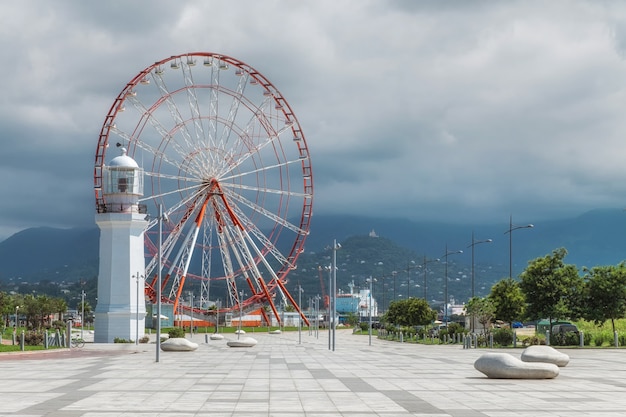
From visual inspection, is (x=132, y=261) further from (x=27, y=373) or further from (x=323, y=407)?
(x=323, y=407)

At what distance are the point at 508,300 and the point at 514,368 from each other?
133ft

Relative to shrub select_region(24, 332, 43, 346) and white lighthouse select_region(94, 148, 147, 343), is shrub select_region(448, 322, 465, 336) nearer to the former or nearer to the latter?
white lighthouse select_region(94, 148, 147, 343)

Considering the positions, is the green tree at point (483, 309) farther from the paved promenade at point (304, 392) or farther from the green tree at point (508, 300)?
the paved promenade at point (304, 392)

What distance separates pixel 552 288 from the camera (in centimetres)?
6581

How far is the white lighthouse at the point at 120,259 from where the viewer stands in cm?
7556

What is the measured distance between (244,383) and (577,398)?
11.2 m

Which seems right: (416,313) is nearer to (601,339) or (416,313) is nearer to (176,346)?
(601,339)

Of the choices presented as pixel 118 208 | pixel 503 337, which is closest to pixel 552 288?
A: pixel 503 337

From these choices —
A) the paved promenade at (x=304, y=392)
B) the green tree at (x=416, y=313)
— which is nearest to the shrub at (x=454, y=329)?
the green tree at (x=416, y=313)

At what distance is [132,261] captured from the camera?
77.2 meters

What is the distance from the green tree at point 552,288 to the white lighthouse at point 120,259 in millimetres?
34719

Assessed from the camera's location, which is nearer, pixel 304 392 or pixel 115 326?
pixel 304 392

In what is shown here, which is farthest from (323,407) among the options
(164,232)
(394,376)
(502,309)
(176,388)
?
(164,232)

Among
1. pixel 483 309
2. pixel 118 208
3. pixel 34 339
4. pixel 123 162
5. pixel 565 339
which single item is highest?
pixel 123 162
